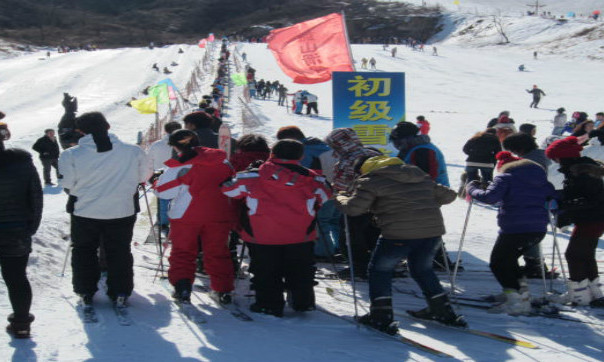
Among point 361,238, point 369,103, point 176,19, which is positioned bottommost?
point 361,238

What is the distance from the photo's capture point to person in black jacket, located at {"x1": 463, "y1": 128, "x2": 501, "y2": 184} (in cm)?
943

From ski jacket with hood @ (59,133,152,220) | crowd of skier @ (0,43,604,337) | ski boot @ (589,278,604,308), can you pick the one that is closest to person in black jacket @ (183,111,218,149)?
crowd of skier @ (0,43,604,337)

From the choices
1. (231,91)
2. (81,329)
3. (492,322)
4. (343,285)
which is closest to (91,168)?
(81,329)

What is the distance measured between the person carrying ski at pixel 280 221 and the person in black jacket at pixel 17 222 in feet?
4.39

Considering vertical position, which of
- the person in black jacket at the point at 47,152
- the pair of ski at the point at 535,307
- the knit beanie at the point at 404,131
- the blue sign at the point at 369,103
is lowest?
the pair of ski at the point at 535,307

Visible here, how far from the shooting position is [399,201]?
4.52m

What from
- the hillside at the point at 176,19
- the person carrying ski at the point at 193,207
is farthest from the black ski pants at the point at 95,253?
the hillside at the point at 176,19

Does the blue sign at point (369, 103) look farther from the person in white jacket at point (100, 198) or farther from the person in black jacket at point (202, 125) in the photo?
the person in white jacket at point (100, 198)

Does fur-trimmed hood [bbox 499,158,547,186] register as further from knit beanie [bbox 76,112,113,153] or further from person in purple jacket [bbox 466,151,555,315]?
knit beanie [bbox 76,112,113,153]

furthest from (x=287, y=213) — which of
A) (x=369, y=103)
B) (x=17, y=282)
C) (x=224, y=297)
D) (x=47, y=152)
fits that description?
(x=47, y=152)

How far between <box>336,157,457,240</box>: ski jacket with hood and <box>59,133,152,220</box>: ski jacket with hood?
1.67 metres

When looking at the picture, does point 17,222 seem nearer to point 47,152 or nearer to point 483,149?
point 483,149

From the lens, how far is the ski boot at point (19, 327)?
162 inches

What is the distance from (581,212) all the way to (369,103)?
3.50 meters
